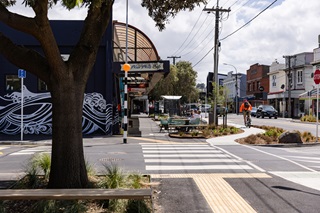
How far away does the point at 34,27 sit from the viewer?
6754 mm

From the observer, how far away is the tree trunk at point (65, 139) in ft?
22.2

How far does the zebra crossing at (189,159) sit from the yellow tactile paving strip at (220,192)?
95 centimetres

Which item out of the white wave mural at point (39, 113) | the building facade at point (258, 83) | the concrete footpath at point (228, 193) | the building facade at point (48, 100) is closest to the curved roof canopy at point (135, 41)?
the building facade at point (48, 100)

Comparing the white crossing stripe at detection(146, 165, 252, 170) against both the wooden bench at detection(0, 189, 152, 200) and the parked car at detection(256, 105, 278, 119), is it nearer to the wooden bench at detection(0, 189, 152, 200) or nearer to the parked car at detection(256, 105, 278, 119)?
the wooden bench at detection(0, 189, 152, 200)

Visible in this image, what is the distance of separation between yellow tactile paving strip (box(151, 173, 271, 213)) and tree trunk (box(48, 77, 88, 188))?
2361 millimetres

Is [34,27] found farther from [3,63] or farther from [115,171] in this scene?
[3,63]

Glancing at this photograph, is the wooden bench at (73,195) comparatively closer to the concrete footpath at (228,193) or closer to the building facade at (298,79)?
the concrete footpath at (228,193)

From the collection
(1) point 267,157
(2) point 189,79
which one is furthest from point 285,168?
(2) point 189,79

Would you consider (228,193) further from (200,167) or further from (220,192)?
(200,167)

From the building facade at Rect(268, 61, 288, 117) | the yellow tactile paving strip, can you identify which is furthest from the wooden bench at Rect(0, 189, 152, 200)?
the building facade at Rect(268, 61, 288, 117)

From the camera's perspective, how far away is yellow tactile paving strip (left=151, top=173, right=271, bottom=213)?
21.0 ft

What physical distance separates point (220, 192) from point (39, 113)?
16357 millimetres

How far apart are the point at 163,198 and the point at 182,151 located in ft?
24.2

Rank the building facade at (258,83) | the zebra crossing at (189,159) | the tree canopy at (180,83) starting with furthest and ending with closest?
the building facade at (258,83) < the tree canopy at (180,83) < the zebra crossing at (189,159)
